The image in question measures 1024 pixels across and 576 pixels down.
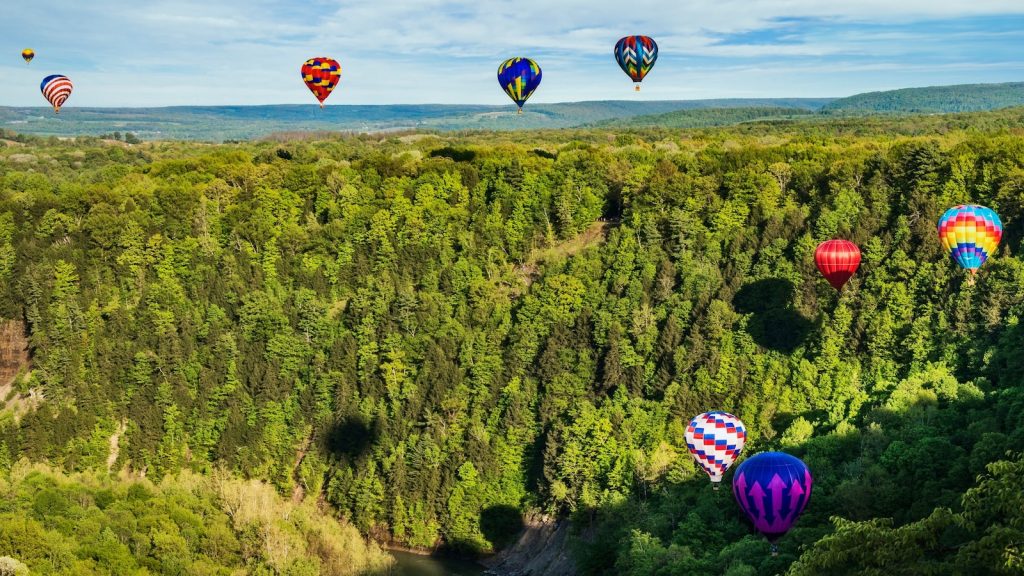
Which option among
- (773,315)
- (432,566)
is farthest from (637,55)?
(432,566)

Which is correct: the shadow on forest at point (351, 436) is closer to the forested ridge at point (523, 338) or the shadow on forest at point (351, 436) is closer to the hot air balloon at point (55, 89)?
the forested ridge at point (523, 338)

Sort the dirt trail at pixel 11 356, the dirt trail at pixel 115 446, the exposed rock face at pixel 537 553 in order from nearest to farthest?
the exposed rock face at pixel 537 553 < the dirt trail at pixel 115 446 < the dirt trail at pixel 11 356

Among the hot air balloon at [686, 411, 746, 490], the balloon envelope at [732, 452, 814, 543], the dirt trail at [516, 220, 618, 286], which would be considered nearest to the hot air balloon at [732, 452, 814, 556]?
the balloon envelope at [732, 452, 814, 543]

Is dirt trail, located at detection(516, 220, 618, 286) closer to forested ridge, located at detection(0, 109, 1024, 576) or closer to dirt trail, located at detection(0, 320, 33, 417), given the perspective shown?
forested ridge, located at detection(0, 109, 1024, 576)

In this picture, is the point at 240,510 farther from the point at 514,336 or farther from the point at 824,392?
the point at 824,392

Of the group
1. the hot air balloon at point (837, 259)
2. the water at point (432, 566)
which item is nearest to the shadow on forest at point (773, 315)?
the hot air balloon at point (837, 259)

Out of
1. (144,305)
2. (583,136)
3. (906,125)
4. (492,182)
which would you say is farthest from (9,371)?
(906,125)
